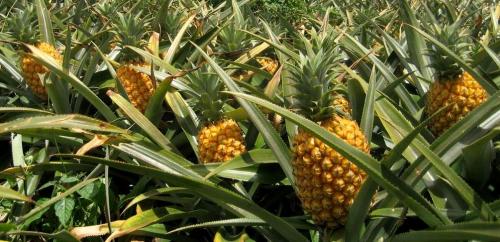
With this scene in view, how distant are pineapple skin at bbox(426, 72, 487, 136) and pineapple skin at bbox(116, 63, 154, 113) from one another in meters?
1.28

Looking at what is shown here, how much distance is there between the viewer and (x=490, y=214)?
56.8 inches

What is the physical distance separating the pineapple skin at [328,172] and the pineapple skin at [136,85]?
1.05m

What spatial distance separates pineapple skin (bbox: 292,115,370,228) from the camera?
162 cm

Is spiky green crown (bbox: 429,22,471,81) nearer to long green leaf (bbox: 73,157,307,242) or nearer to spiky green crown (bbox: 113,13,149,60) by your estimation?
long green leaf (bbox: 73,157,307,242)

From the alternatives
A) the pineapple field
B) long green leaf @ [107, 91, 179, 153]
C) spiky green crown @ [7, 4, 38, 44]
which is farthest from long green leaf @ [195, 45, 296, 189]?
spiky green crown @ [7, 4, 38, 44]

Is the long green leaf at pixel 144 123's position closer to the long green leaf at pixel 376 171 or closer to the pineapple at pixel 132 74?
the pineapple at pixel 132 74

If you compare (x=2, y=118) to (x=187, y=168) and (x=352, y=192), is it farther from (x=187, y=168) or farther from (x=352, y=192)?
(x=352, y=192)

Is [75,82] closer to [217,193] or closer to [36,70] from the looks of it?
[36,70]

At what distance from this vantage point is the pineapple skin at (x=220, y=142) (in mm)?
1950

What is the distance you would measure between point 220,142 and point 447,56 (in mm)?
872

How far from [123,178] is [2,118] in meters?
0.82

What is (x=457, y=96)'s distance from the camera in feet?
6.44

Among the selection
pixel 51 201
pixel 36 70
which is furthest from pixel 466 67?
pixel 36 70

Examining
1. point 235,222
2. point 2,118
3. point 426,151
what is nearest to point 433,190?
point 426,151
